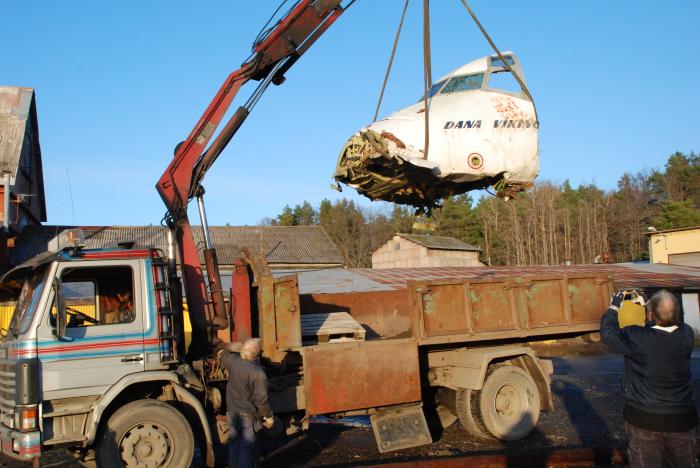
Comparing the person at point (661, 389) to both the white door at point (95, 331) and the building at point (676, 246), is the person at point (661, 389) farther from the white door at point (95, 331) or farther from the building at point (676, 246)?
the building at point (676, 246)

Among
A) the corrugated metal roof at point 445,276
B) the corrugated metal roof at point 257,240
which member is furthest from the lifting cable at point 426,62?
the corrugated metal roof at point 257,240

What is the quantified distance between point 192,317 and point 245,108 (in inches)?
118

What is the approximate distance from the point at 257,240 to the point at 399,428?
1210 inches

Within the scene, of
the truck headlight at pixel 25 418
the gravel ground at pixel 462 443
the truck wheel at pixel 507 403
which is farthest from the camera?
the truck wheel at pixel 507 403

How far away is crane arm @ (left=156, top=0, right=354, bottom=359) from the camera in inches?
332

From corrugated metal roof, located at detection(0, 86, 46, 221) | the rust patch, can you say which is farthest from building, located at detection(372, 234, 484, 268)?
the rust patch

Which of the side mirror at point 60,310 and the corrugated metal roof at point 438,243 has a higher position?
the corrugated metal roof at point 438,243

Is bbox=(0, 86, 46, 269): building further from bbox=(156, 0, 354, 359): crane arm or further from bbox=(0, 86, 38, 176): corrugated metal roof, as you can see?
bbox=(156, 0, 354, 359): crane arm

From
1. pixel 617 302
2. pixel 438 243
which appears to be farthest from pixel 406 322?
pixel 438 243

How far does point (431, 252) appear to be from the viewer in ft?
154

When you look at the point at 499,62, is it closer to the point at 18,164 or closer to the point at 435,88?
the point at 435,88

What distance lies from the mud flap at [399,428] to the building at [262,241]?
22354 millimetres

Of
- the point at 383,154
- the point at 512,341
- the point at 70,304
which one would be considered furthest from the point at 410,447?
the point at 70,304

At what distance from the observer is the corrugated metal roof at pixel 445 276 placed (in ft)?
68.2
